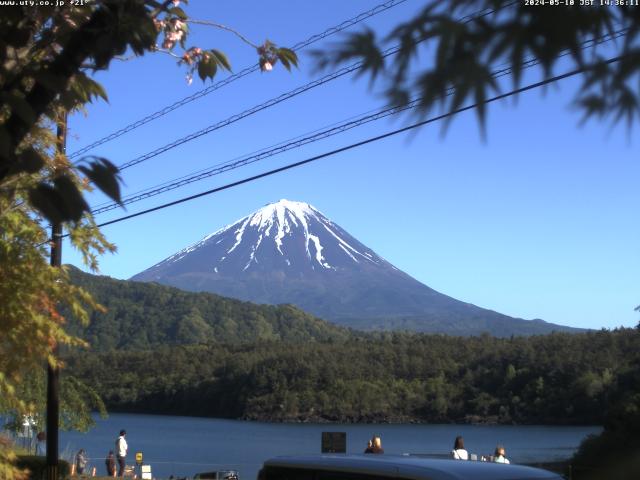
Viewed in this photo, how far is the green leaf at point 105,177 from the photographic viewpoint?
10.1ft

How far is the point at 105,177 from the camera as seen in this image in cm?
310

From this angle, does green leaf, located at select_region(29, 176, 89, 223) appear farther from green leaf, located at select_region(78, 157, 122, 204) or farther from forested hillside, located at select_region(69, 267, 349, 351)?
forested hillside, located at select_region(69, 267, 349, 351)

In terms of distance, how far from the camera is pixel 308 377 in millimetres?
97875

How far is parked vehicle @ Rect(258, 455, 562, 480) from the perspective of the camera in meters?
6.68

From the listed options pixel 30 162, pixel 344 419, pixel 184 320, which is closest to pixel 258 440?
pixel 344 419

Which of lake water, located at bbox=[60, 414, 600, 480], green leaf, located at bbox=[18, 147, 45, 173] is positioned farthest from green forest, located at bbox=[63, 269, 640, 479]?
green leaf, located at bbox=[18, 147, 45, 173]

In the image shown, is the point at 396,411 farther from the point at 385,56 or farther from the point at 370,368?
the point at 385,56

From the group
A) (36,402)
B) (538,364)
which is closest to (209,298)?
(538,364)

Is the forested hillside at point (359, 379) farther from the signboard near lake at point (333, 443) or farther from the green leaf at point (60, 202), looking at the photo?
the green leaf at point (60, 202)

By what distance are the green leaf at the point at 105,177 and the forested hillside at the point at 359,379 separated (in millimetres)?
72867

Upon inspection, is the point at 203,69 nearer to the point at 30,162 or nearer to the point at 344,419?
the point at 30,162

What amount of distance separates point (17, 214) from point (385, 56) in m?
7.66

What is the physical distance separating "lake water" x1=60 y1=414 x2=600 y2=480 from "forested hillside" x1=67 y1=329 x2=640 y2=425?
113 inches

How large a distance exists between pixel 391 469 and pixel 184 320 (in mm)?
149755
